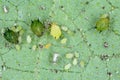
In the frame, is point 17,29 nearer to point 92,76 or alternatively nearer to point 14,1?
point 14,1

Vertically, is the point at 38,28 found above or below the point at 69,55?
above

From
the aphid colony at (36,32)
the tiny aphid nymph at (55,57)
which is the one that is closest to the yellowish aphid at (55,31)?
the aphid colony at (36,32)

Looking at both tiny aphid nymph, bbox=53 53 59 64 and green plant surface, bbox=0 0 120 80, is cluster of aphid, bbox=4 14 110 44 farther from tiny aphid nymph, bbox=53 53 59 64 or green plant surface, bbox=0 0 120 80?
tiny aphid nymph, bbox=53 53 59 64

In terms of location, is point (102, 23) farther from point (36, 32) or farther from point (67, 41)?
point (36, 32)

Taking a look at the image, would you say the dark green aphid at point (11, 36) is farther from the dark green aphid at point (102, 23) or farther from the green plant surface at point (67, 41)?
the dark green aphid at point (102, 23)

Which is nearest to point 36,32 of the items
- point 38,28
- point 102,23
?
point 38,28

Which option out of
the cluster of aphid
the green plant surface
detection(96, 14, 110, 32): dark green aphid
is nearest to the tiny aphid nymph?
the green plant surface
